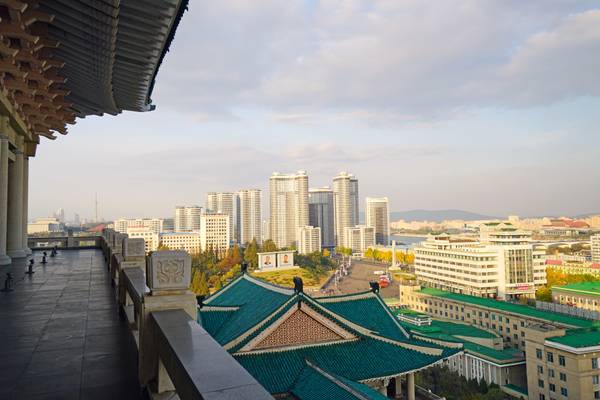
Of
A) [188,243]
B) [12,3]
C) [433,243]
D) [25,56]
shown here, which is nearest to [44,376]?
[12,3]

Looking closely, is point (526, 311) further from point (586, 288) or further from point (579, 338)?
point (586, 288)

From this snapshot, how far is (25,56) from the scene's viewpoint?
27.6 ft

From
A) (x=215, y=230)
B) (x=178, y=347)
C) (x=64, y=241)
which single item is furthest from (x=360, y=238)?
(x=178, y=347)

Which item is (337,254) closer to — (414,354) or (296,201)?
(296,201)

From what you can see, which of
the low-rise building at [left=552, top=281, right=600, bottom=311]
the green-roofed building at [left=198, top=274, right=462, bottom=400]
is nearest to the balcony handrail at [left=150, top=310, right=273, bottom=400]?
the green-roofed building at [left=198, top=274, right=462, bottom=400]

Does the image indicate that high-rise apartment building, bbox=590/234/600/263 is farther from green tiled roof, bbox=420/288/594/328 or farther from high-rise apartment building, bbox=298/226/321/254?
high-rise apartment building, bbox=298/226/321/254

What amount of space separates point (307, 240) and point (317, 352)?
106170 millimetres

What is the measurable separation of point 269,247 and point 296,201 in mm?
38259

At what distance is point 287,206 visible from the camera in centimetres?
13112

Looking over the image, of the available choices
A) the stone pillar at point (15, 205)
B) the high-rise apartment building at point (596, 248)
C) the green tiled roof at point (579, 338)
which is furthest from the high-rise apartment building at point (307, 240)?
the stone pillar at point (15, 205)

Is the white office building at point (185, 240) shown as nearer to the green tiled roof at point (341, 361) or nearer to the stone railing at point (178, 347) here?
the green tiled roof at point (341, 361)

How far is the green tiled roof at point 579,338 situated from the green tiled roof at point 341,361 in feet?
76.4

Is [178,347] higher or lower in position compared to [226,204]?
lower

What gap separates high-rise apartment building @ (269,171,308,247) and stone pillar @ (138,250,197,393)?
122 meters
